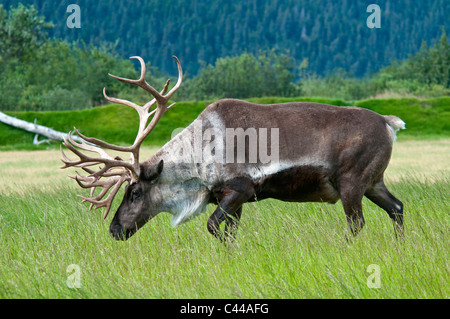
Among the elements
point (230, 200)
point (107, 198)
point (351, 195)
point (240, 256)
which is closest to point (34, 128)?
point (107, 198)

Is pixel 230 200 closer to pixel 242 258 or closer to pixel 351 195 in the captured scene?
pixel 242 258

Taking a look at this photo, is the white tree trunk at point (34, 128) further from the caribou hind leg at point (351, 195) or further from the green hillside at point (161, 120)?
the caribou hind leg at point (351, 195)

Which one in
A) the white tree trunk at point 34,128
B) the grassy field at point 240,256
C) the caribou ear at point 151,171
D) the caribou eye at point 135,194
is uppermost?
the caribou ear at point 151,171

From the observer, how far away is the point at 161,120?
2359 cm

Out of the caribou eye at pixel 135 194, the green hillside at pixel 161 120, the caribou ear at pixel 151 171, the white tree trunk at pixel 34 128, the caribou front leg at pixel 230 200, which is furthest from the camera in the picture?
the white tree trunk at pixel 34 128

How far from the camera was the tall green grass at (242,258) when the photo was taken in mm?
4185

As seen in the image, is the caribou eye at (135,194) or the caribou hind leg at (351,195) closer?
the caribou hind leg at (351,195)

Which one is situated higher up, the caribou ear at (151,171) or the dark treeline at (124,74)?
the caribou ear at (151,171)

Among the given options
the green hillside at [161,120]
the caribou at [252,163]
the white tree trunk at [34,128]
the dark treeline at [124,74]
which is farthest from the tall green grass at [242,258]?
the dark treeline at [124,74]

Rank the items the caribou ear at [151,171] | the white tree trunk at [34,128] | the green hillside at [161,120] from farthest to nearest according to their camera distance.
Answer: the white tree trunk at [34,128] < the green hillside at [161,120] < the caribou ear at [151,171]

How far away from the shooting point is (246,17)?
90.0 meters

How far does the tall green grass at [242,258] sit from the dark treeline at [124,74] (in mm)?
25922

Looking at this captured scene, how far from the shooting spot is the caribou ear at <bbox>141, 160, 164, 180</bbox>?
589 centimetres

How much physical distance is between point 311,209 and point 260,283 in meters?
2.91
